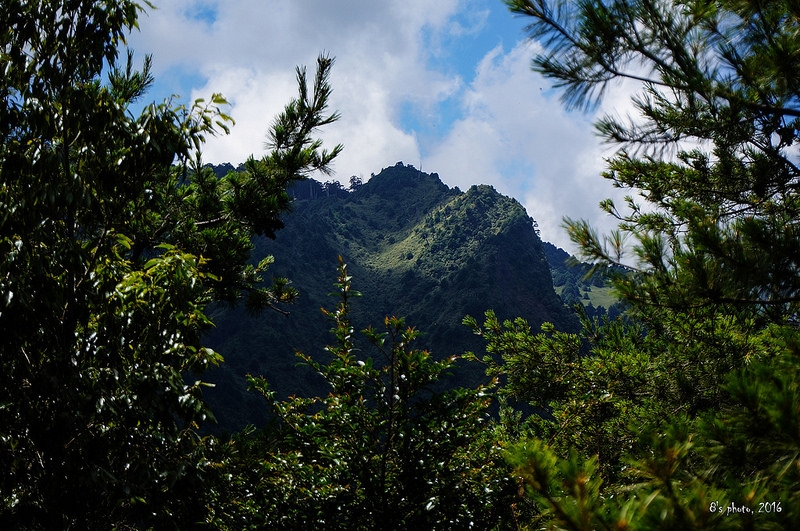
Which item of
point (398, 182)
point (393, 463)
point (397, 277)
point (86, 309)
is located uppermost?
point (398, 182)

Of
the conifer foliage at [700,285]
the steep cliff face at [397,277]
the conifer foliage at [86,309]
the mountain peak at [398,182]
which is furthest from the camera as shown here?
the mountain peak at [398,182]

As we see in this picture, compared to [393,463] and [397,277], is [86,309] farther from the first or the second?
[397,277]

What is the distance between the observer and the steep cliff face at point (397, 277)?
68812 mm

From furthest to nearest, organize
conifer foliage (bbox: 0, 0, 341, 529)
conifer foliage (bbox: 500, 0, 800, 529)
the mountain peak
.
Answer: the mountain peak, conifer foliage (bbox: 0, 0, 341, 529), conifer foliage (bbox: 500, 0, 800, 529)

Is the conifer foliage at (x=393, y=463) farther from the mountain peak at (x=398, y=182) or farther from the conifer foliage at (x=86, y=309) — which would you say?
the mountain peak at (x=398, y=182)

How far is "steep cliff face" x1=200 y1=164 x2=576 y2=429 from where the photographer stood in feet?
226

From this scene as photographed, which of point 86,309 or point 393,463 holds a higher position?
point 86,309

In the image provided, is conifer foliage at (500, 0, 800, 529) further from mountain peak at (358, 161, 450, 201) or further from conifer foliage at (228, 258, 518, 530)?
mountain peak at (358, 161, 450, 201)

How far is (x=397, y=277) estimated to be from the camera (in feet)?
281

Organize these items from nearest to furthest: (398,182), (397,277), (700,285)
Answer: (700,285) < (397,277) < (398,182)

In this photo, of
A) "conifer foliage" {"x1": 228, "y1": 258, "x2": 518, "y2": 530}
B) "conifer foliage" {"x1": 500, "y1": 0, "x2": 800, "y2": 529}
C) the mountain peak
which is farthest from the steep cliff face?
"conifer foliage" {"x1": 228, "y1": 258, "x2": 518, "y2": 530}

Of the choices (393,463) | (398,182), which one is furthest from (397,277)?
(393,463)

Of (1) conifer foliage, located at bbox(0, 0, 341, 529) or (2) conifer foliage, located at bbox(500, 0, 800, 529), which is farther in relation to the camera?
(1) conifer foliage, located at bbox(0, 0, 341, 529)

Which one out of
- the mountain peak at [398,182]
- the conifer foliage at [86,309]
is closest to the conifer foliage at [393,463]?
the conifer foliage at [86,309]
